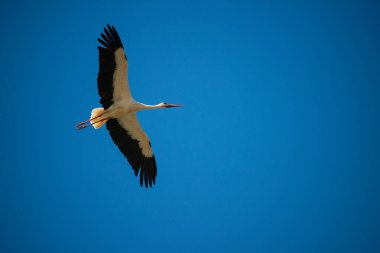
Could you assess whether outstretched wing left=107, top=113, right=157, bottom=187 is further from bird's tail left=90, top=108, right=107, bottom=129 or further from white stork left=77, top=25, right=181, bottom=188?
bird's tail left=90, top=108, right=107, bottom=129

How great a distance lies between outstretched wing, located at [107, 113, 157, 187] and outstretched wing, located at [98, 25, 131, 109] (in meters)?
0.70

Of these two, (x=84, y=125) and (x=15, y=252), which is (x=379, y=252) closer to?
(x=15, y=252)

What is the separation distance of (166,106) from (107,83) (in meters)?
1.75

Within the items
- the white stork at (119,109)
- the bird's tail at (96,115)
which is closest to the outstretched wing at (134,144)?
the white stork at (119,109)

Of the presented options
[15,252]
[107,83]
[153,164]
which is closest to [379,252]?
[15,252]

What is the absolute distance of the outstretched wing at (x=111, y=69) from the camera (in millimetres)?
10188

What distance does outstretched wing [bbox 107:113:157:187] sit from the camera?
11.6 metres

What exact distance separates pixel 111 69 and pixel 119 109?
104 centimetres

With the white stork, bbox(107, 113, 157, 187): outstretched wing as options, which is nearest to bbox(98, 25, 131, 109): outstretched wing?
the white stork

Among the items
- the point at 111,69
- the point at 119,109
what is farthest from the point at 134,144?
the point at 111,69

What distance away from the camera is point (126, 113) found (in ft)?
36.8

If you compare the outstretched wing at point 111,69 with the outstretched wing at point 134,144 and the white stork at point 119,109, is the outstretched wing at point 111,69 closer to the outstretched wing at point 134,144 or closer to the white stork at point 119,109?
the white stork at point 119,109

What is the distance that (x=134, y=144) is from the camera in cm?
1179

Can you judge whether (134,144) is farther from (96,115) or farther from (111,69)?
(111,69)
